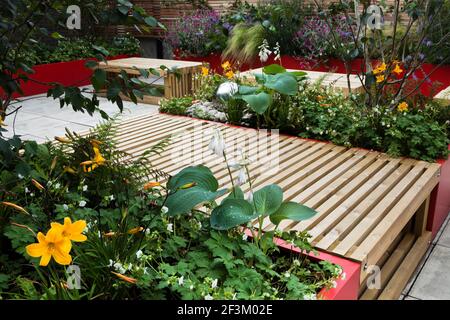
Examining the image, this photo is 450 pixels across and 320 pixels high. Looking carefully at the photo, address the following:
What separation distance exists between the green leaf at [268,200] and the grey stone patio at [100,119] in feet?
3.27

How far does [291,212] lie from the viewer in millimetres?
1793

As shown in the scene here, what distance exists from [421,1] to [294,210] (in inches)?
110

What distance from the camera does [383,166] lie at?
312cm

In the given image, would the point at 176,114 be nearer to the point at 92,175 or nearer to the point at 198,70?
the point at 198,70

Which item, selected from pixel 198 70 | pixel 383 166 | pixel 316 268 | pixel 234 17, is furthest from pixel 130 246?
pixel 234 17

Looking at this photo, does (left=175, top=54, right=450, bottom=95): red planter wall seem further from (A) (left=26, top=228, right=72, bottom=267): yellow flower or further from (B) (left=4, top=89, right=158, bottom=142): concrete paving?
(A) (left=26, top=228, right=72, bottom=267): yellow flower

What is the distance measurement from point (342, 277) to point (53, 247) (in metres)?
1.09

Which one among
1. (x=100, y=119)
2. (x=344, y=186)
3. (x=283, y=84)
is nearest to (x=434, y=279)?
(x=344, y=186)

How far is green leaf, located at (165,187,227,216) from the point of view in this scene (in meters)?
1.68

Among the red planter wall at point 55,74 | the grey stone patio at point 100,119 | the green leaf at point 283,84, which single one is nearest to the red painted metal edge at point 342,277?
the grey stone patio at point 100,119

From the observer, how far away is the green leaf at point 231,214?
1652 millimetres

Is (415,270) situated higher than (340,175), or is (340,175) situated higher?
(340,175)

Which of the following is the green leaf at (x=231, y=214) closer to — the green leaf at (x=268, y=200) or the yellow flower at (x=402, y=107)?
the green leaf at (x=268, y=200)

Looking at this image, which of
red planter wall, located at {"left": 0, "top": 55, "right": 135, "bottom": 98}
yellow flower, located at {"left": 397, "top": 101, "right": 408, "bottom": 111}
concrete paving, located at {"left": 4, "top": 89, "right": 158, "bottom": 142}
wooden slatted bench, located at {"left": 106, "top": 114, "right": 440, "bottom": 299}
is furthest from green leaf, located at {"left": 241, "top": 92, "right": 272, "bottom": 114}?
red planter wall, located at {"left": 0, "top": 55, "right": 135, "bottom": 98}
